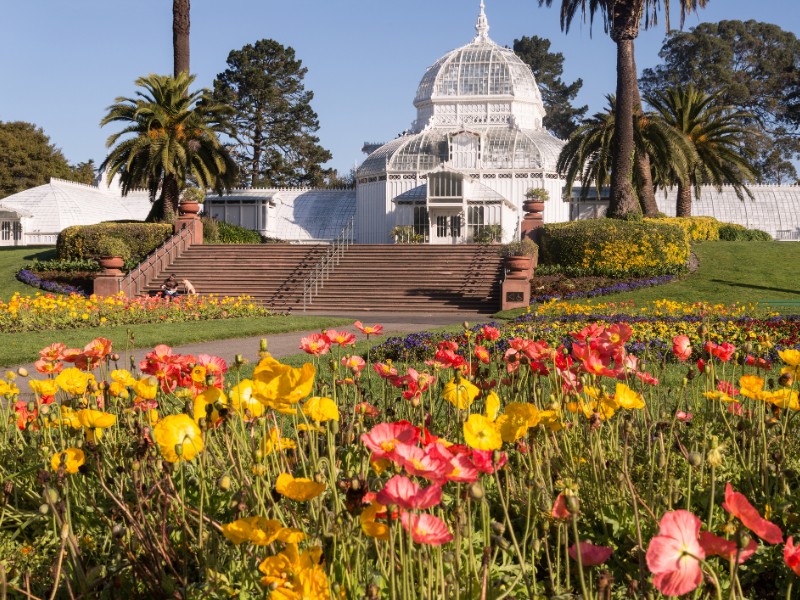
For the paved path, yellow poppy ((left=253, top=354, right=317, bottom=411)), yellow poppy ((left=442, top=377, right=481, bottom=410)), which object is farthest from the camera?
the paved path

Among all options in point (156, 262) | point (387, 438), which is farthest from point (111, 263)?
point (387, 438)

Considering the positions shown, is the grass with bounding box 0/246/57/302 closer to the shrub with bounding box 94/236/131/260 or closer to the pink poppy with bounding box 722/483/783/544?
the shrub with bounding box 94/236/131/260

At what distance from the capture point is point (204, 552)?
2713 millimetres

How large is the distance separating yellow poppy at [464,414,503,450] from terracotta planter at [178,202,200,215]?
2790 centimetres

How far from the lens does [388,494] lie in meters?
1.58

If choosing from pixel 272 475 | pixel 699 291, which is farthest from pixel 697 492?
pixel 699 291

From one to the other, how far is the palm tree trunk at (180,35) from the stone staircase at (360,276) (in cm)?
797

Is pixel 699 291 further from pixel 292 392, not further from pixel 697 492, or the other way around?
pixel 292 392

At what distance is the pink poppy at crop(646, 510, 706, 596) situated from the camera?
1424 mm

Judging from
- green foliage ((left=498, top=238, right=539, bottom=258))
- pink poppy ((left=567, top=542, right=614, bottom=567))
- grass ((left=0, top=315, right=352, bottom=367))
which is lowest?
grass ((left=0, top=315, right=352, bottom=367))

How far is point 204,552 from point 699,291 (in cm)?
2124

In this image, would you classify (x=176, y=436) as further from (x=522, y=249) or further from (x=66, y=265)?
(x=66, y=265)

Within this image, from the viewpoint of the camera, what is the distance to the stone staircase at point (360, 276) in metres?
22.5

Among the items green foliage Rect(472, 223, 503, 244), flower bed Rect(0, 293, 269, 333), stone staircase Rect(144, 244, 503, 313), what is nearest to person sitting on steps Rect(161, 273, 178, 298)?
stone staircase Rect(144, 244, 503, 313)
